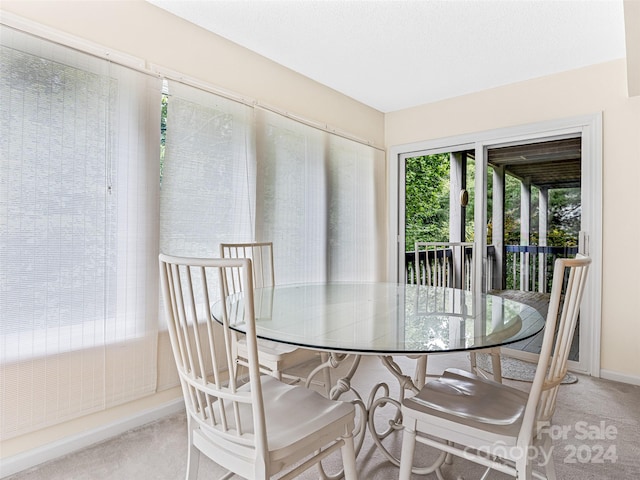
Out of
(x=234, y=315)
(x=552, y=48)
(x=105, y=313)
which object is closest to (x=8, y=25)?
(x=105, y=313)

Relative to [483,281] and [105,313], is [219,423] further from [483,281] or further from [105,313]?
[483,281]

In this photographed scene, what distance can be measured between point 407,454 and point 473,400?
1.08 ft

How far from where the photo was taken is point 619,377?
A: 9.70ft

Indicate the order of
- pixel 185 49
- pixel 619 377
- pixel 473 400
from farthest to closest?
1. pixel 619 377
2. pixel 185 49
3. pixel 473 400

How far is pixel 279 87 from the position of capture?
3.14 metres

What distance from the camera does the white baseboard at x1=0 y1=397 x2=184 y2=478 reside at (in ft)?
5.87

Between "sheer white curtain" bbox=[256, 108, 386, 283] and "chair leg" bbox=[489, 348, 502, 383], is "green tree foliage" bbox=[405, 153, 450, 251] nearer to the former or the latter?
"sheer white curtain" bbox=[256, 108, 386, 283]

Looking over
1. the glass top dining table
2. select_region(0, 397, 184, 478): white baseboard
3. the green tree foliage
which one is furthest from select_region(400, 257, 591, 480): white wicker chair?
the green tree foliage

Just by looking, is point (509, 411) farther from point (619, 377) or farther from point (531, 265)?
point (531, 265)

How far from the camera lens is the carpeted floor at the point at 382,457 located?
5.87ft

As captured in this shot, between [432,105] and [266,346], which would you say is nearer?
[266,346]

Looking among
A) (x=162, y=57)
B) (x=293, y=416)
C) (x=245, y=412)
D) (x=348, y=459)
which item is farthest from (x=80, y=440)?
(x=162, y=57)

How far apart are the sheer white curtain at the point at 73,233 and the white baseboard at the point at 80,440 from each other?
0.13m

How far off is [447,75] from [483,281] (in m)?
1.98
